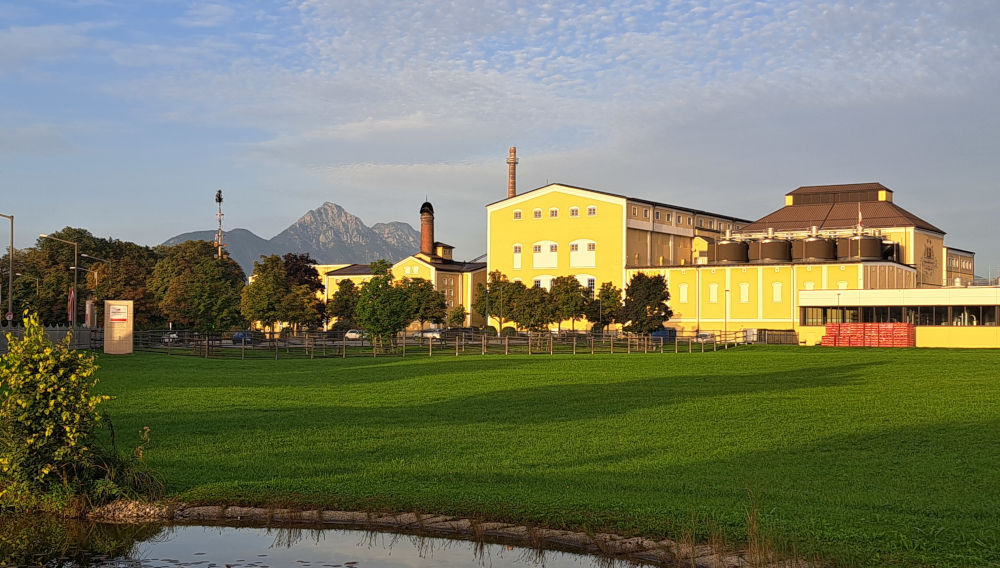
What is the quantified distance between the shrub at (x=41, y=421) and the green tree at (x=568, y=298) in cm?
8477

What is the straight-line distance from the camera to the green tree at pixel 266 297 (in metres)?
86.7

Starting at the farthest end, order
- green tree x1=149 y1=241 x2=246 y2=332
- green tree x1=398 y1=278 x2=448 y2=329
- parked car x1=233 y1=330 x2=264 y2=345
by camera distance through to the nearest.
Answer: green tree x1=398 y1=278 x2=448 y2=329, green tree x1=149 y1=241 x2=246 y2=332, parked car x1=233 y1=330 x2=264 y2=345

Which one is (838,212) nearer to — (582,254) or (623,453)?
(582,254)

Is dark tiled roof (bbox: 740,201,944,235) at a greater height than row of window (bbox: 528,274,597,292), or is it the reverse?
Result: dark tiled roof (bbox: 740,201,944,235)

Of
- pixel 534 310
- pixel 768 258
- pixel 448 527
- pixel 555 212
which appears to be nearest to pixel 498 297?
pixel 555 212

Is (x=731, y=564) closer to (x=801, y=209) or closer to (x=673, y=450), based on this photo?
(x=673, y=450)

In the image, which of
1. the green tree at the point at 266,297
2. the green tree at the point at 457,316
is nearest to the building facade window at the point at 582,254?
the green tree at the point at 457,316

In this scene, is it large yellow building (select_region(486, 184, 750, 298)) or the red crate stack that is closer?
the red crate stack

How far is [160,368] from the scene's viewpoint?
43406 millimetres

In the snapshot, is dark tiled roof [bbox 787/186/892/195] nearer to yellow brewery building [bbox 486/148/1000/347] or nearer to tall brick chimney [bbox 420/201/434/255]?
yellow brewery building [bbox 486/148/1000/347]

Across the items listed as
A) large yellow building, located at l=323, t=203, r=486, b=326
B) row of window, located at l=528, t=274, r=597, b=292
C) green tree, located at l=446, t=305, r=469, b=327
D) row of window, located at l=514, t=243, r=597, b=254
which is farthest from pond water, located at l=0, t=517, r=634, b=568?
large yellow building, located at l=323, t=203, r=486, b=326

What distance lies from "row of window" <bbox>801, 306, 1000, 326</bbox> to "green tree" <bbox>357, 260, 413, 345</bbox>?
137 ft

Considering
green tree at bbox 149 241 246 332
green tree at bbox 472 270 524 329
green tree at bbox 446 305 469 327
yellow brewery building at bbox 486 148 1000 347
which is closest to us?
green tree at bbox 149 241 246 332

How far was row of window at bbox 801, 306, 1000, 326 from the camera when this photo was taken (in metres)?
78.7
